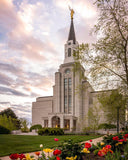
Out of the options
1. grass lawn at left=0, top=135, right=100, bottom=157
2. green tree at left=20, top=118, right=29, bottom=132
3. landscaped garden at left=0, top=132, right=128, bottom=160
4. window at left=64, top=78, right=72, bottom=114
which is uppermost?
window at left=64, top=78, right=72, bottom=114

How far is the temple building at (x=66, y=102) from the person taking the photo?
128 ft

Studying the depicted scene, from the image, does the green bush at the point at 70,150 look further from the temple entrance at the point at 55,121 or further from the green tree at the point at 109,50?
the temple entrance at the point at 55,121

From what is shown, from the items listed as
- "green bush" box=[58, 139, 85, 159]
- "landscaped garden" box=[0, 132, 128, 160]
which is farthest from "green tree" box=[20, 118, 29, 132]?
"green bush" box=[58, 139, 85, 159]

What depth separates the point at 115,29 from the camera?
35.1ft

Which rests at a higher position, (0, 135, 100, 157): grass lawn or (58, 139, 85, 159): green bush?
(58, 139, 85, 159): green bush

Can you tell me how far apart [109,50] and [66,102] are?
32.7 metres

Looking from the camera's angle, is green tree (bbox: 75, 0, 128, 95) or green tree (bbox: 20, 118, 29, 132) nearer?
green tree (bbox: 75, 0, 128, 95)

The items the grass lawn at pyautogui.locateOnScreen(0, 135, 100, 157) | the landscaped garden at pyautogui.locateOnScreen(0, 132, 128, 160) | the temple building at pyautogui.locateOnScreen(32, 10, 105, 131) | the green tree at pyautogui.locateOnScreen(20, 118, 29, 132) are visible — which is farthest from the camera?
the temple building at pyautogui.locateOnScreen(32, 10, 105, 131)

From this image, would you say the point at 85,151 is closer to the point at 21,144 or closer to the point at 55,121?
the point at 21,144

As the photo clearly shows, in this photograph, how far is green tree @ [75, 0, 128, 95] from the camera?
10.1 metres

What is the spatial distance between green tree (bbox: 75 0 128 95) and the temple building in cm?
2543

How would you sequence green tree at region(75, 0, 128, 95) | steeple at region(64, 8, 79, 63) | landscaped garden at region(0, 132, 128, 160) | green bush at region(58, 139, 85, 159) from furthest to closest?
steeple at region(64, 8, 79, 63) → green tree at region(75, 0, 128, 95) → green bush at region(58, 139, 85, 159) → landscaped garden at region(0, 132, 128, 160)

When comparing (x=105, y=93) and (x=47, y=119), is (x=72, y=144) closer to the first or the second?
(x=105, y=93)

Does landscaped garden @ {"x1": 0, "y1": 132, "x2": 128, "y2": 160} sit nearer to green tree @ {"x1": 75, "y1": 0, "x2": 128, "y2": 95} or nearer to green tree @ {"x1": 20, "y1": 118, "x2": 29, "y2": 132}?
green tree @ {"x1": 75, "y1": 0, "x2": 128, "y2": 95}
